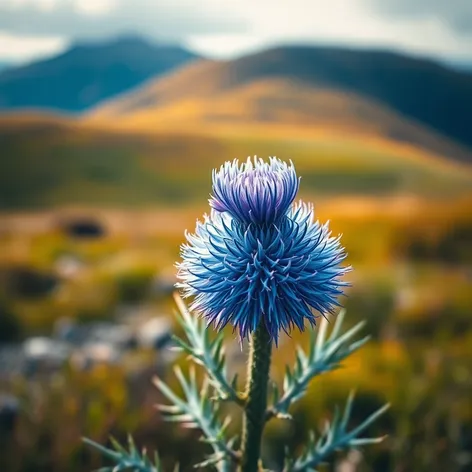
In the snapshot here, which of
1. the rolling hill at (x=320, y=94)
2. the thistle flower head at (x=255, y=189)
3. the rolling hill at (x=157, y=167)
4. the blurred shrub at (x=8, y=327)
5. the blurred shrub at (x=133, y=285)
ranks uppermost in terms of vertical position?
the rolling hill at (x=320, y=94)

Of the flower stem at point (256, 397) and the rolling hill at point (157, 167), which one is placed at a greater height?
the rolling hill at point (157, 167)

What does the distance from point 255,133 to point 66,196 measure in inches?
1613

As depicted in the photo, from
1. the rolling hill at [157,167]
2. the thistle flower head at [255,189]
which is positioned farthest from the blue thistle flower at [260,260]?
the rolling hill at [157,167]

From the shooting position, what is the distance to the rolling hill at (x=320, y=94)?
426 ft

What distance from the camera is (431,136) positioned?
12988 centimetres

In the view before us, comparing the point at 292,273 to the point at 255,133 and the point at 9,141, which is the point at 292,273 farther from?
the point at 255,133

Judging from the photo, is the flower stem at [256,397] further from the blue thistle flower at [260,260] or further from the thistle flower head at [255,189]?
the thistle flower head at [255,189]

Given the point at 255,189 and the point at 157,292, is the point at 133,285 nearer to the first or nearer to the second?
the point at 157,292

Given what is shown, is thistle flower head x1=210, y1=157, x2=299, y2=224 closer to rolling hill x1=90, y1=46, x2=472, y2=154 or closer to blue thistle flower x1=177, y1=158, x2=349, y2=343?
blue thistle flower x1=177, y1=158, x2=349, y2=343

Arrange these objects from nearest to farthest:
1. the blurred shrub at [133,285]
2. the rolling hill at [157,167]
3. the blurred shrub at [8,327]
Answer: the blurred shrub at [8,327], the blurred shrub at [133,285], the rolling hill at [157,167]

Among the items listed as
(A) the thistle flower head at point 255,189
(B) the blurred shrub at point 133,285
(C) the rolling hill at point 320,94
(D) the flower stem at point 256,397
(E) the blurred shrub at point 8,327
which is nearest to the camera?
(A) the thistle flower head at point 255,189

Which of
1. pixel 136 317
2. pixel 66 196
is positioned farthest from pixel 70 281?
pixel 66 196

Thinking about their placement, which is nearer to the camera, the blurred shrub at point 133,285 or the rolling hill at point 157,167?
the blurred shrub at point 133,285

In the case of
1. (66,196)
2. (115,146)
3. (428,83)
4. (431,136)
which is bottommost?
(66,196)
